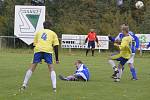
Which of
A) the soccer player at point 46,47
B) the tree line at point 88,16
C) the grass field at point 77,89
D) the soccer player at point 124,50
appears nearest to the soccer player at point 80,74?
the grass field at point 77,89

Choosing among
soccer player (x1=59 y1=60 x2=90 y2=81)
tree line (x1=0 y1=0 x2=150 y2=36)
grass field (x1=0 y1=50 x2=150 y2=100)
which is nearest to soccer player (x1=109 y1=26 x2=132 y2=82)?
grass field (x1=0 y1=50 x2=150 y2=100)

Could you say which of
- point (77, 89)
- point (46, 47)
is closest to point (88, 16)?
point (77, 89)

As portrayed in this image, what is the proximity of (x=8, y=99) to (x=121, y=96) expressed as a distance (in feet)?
9.81

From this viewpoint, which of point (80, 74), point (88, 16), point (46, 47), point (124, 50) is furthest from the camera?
point (88, 16)

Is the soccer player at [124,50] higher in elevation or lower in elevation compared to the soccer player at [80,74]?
higher

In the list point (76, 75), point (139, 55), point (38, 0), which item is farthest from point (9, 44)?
point (76, 75)

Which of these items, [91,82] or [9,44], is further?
[9,44]

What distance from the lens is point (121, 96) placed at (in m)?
13.1

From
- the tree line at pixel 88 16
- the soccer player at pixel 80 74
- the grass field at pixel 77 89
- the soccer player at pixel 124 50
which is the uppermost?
the tree line at pixel 88 16

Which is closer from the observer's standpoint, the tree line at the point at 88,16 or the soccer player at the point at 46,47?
the soccer player at the point at 46,47

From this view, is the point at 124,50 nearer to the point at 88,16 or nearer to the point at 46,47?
the point at 46,47

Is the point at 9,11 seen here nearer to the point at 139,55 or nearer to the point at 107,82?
the point at 139,55

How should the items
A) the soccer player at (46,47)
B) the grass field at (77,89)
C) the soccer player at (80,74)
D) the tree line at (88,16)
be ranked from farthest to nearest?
the tree line at (88,16) → the soccer player at (80,74) → the soccer player at (46,47) → the grass field at (77,89)

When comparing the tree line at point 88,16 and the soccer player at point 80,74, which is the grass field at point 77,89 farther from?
the tree line at point 88,16
